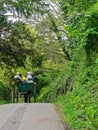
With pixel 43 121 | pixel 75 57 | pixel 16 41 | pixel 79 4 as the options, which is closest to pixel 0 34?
pixel 16 41

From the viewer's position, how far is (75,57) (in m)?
20.9

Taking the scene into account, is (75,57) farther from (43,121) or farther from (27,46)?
(43,121)

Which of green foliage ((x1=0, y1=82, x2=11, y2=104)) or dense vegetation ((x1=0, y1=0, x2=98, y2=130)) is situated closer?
dense vegetation ((x1=0, y1=0, x2=98, y2=130))

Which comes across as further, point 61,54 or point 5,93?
point 61,54

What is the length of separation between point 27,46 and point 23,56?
0.79 metres

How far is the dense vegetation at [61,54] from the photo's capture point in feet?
42.6

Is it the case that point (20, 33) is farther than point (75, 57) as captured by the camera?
Yes

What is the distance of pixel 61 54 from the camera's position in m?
37.8

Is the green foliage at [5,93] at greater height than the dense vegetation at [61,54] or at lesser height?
lesser

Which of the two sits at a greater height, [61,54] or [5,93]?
[61,54]

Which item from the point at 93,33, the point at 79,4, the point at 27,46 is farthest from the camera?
the point at 27,46

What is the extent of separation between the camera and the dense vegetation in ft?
42.6

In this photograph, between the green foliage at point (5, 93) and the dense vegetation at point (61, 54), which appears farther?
the green foliage at point (5, 93)

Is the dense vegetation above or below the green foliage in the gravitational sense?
above
